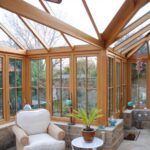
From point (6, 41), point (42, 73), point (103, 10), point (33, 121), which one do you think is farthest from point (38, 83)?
point (103, 10)

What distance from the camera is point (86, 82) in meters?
5.13

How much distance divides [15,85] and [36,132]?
4.81ft

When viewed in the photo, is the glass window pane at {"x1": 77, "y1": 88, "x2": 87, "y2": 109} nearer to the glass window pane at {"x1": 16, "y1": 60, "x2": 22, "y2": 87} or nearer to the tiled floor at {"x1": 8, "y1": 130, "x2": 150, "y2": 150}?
the tiled floor at {"x1": 8, "y1": 130, "x2": 150, "y2": 150}

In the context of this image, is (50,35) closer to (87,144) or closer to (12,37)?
(12,37)

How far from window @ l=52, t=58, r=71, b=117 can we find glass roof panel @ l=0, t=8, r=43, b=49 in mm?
707

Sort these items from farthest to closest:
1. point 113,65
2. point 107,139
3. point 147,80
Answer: point 147,80
point 113,65
point 107,139

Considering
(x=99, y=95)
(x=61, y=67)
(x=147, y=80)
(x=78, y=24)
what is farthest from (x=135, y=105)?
(x=78, y=24)

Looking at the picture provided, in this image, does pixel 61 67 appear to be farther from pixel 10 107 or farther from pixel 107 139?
pixel 107 139

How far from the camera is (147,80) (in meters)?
6.98

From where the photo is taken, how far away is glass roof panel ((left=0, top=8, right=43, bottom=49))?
4344mm

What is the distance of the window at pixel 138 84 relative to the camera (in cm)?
705

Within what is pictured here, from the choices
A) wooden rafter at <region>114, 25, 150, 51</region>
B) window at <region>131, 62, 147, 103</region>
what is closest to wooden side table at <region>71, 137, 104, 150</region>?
wooden rafter at <region>114, 25, 150, 51</region>

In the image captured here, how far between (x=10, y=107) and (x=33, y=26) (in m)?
2.14

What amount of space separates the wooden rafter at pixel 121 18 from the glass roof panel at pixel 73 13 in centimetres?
39
